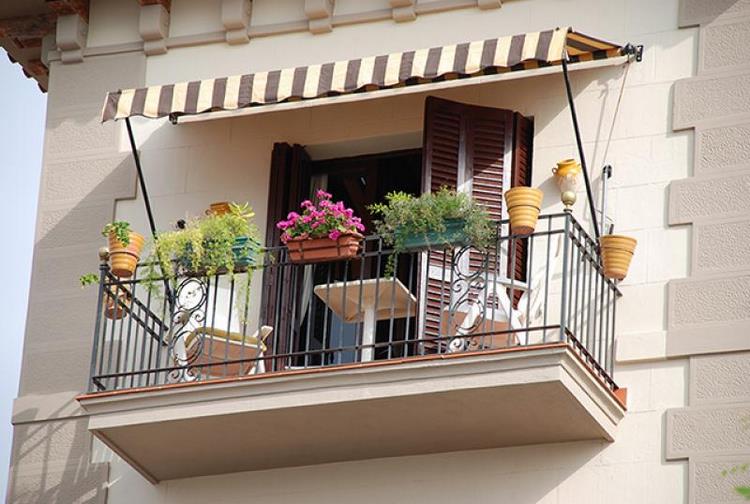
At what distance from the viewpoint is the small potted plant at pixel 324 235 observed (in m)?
13.4

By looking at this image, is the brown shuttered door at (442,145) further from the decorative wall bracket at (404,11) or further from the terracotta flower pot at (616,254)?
the terracotta flower pot at (616,254)

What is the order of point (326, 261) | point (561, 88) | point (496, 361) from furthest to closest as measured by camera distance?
point (561, 88) → point (326, 261) → point (496, 361)

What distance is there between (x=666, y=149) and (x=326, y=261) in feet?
8.22

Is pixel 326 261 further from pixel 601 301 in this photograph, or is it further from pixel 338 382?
pixel 601 301

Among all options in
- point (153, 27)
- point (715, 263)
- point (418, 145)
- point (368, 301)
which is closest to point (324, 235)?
point (368, 301)

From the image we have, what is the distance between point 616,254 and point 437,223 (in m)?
1.23

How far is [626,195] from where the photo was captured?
13805 millimetres

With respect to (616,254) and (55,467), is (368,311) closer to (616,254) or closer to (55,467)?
(616,254)

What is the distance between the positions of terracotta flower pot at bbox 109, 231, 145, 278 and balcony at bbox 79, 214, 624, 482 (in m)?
0.11

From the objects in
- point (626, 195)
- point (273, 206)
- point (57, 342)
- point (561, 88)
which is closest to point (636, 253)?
point (626, 195)

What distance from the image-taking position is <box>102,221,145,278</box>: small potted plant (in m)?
13.9

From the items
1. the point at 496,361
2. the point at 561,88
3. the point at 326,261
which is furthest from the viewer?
the point at 561,88

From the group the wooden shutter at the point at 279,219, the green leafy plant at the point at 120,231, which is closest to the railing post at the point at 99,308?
the green leafy plant at the point at 120,231

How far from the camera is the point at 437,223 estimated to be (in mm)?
13258
